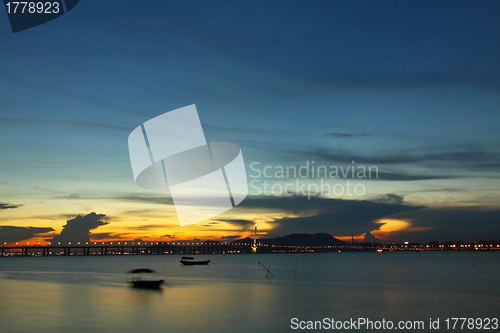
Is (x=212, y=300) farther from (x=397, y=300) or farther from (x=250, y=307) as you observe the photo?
(x=397, y=300)

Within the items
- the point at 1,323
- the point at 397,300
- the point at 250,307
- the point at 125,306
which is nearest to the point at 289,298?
the point at 250,307

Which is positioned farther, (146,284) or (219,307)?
(146,284)

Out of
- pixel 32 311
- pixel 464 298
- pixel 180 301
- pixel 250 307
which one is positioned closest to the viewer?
pixel 32 311

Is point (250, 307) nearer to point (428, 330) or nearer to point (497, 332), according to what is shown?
point (428, 330)

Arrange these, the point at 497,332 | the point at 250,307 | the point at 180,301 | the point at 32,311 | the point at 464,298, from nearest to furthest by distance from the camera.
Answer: the point at 497,332 < the point at 32,311 < the point at 250,307 < the point at 180,301 < the point at 464,298

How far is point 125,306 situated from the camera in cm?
3672

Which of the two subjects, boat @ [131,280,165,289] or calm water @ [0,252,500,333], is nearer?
calm water @ [0,252,500,333]

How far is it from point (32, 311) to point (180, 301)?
11.8 meters

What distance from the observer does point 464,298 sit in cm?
4322

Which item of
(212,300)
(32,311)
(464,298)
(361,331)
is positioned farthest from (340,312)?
(32,311)

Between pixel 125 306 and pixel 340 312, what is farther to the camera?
pixel 125 306

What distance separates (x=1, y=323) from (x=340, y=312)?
22524 mm

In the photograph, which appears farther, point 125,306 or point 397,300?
point 397,300

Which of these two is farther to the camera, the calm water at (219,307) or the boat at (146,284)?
the boat at (146,284)
